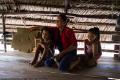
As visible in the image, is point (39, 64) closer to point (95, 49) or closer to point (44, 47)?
point (44, 47)

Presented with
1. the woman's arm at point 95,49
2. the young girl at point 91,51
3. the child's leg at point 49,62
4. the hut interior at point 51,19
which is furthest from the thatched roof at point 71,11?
the child's leg at point 49,62

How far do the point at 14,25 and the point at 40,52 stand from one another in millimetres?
1959

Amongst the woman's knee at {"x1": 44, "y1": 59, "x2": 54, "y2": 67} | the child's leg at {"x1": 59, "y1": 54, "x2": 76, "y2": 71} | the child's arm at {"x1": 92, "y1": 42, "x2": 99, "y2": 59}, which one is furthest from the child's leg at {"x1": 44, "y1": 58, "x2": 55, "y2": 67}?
the child's arm at {"x1": 92, "y1": 42, "x2": 99, "y2": 59}

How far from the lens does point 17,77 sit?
3.64 m

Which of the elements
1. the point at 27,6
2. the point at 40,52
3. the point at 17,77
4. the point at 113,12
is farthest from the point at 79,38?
the point at 17,77

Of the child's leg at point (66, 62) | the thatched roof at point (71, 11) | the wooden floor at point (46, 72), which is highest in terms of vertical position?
the thatched roof at point (71, 11)

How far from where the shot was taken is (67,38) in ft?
14.0

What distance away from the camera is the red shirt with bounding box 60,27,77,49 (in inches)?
166

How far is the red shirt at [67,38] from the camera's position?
4.22 metres

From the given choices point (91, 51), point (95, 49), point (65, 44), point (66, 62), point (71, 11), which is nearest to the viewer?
point (66, 62)

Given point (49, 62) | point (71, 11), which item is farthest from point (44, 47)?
point (71, 11)

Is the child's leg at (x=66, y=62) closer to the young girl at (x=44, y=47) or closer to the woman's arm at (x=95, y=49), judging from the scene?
the young girl at (x=44, y=47)

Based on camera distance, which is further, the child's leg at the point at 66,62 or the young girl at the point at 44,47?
the young girl at the point at 44,47

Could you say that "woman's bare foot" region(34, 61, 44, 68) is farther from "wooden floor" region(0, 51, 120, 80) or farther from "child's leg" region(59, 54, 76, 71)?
"child's leg" region(59, 54, 76, 71)
